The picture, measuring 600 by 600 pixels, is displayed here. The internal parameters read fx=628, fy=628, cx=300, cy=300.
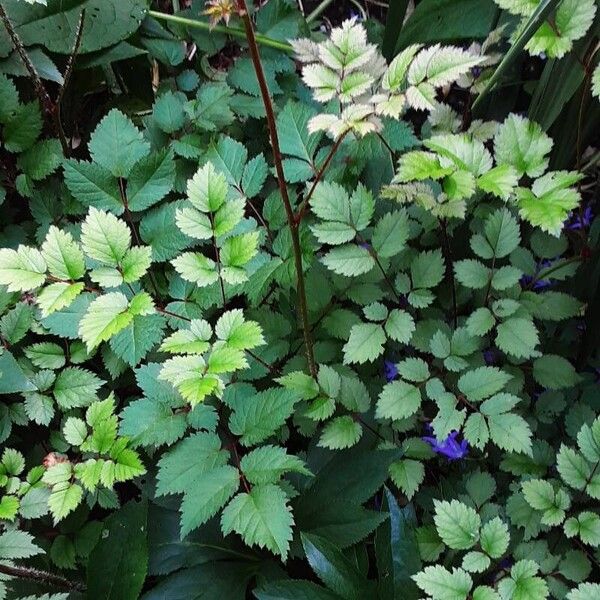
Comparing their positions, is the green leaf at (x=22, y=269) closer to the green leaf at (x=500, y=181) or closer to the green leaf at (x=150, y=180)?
the green leaf at (x=150, y=180)

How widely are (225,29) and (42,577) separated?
1002mm

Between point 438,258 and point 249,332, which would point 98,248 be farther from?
point 438,258

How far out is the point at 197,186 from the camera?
2.71 feet

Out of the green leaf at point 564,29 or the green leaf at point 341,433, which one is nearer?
the green leaf at point 564,29

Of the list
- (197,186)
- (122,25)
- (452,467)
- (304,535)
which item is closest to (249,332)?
(197,186)

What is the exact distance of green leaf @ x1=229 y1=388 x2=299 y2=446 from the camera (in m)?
0.91

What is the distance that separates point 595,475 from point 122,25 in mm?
Answer: 1119

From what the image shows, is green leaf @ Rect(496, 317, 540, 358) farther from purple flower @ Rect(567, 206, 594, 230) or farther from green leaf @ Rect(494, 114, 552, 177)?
purple flower @ Rect(567, 206, 594, 230)

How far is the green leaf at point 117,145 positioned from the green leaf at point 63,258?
0.92ft

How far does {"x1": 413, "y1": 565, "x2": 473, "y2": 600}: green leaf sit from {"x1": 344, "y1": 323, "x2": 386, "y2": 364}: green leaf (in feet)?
0.98

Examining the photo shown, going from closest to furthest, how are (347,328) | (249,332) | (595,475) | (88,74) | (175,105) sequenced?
(249,332) → (595,475) → (347,328) → (175,105) → (88,74)

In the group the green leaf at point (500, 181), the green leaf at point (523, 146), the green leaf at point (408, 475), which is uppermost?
the green leaf at point (500, 181)

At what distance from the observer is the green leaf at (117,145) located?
1.07 metres

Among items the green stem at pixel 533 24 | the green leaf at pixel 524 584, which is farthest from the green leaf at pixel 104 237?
the green leaf at pixel 524 584
